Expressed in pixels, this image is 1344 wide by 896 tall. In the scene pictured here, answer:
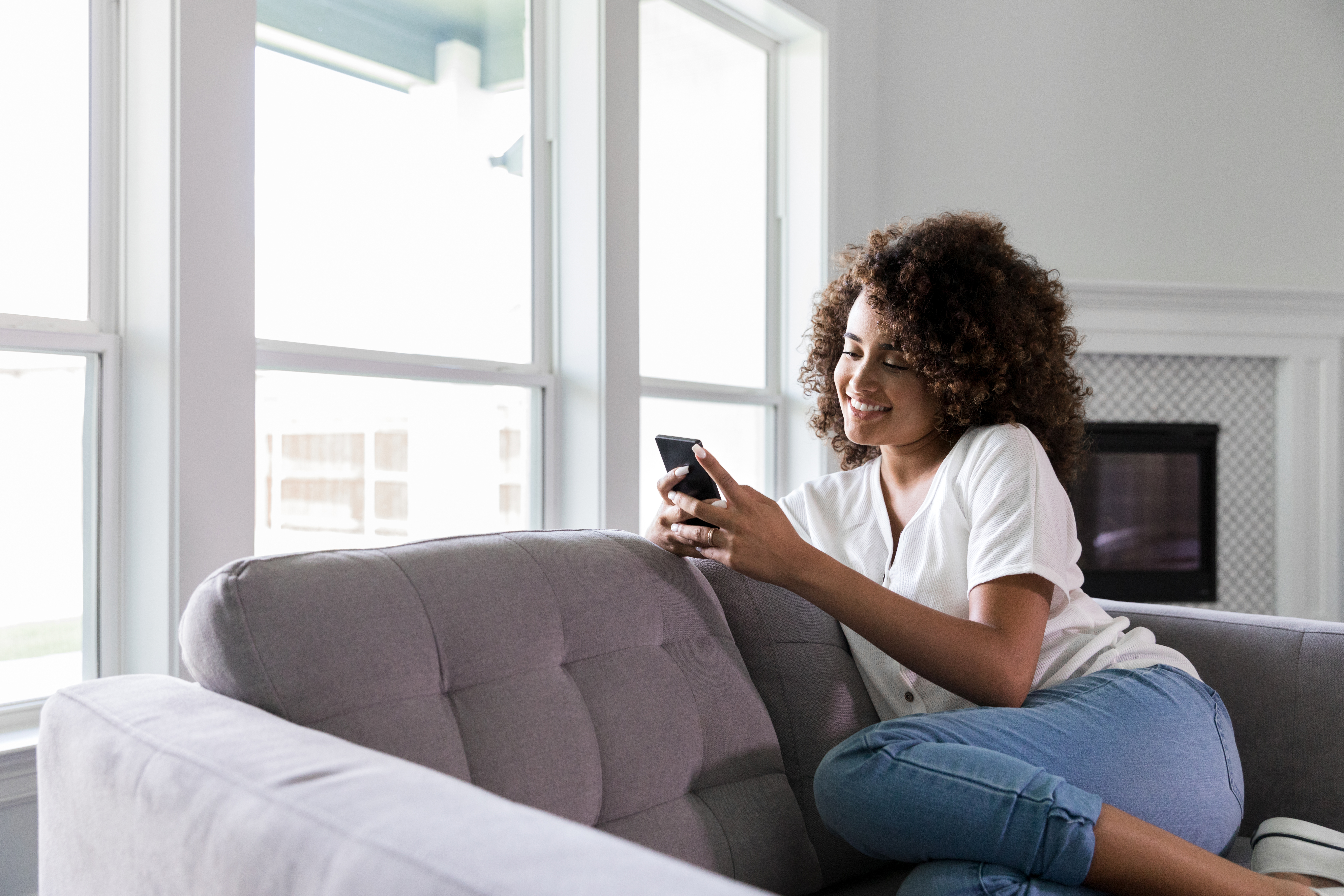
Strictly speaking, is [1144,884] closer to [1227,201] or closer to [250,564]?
[250,564]

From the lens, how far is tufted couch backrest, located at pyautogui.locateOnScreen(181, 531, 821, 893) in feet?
3.43

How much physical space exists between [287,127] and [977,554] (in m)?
1.60

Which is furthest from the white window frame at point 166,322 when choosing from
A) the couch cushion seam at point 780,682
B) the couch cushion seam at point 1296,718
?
the couch cushion seam at point 1296,718

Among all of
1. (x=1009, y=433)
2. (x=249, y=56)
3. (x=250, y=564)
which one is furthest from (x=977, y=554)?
(x=249, y=56)

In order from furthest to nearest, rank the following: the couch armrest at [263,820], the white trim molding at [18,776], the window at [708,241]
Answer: the window at [708,241], the white trim molding at [18,776], the couch armrest at [263,820]

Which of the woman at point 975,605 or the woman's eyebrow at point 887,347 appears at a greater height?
the woman's eyebrow at point 887,347

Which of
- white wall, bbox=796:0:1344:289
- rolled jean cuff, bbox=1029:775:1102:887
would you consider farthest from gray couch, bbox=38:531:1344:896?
white wall, bbox=796:0:1344:289

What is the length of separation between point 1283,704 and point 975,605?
Result: 2.13ft

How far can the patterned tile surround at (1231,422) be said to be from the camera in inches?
168

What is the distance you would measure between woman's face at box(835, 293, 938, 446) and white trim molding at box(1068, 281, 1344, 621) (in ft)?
9.36

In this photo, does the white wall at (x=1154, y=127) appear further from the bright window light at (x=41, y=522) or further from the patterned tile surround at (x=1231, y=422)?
the bright window light at (x=41, y=522)

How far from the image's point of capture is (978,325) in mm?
1594

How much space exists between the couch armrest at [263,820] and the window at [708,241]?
6.93 feet

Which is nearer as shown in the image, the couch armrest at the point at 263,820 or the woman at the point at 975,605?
the couch armrest at the point at 263,820
